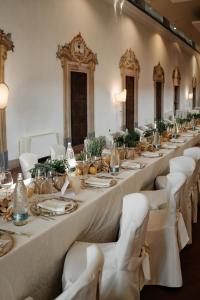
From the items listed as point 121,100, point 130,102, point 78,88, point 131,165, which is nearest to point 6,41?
point 78,88

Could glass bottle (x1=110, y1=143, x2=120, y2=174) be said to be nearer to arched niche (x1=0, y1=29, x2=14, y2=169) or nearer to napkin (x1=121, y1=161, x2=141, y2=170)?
napkin (x1=121, y1=161, x2=141, y2=170)

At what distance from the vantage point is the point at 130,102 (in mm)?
13062

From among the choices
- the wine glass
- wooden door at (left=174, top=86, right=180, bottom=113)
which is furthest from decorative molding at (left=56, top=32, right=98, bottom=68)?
wooden door at (left=174, top=86, right=180, bottom=113)

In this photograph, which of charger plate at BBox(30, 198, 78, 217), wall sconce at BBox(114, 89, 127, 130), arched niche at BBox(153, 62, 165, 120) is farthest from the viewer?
arched niche at BBox(153, 62, 165, 120)

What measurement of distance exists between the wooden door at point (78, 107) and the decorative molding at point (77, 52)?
0.39 meters

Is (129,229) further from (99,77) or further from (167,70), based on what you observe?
(167,70)

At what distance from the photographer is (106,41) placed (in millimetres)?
10844

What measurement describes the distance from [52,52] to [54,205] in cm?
637

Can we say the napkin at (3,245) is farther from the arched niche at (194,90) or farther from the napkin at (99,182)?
the arched niche at (194,90)

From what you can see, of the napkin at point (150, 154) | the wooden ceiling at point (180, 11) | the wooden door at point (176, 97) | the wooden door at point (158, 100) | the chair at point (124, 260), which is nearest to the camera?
the chair at point (124, 260)

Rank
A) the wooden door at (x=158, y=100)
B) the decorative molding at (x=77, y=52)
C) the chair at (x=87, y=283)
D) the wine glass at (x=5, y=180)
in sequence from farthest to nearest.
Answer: the wooden door at (x=158, y=100)
the decorative molding at (x=77, y=52)
the wine glass at (x=5, y=180)
the chair at (x=87, y=283)

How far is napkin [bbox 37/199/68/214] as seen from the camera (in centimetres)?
238

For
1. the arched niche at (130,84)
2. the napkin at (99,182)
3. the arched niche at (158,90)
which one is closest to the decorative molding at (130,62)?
the arched niche at (130,84)

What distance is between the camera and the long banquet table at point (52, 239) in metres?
1.82
